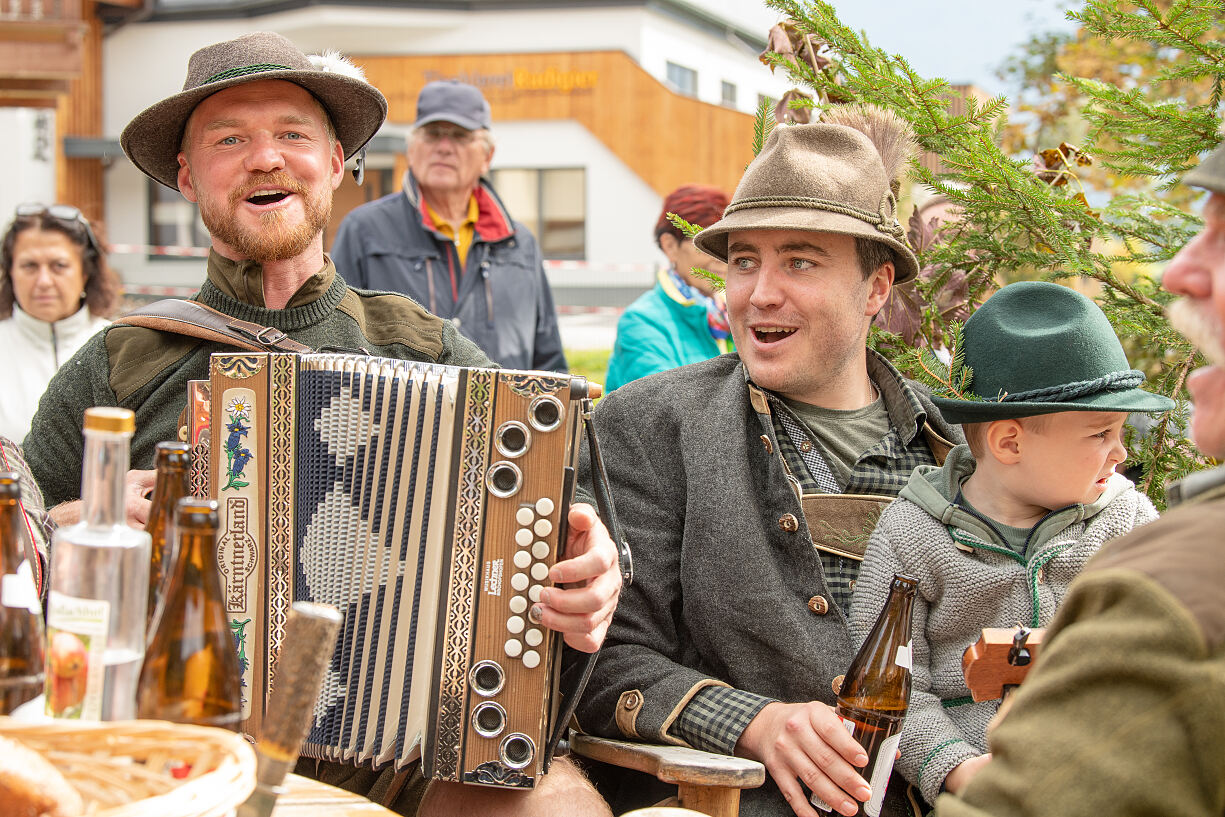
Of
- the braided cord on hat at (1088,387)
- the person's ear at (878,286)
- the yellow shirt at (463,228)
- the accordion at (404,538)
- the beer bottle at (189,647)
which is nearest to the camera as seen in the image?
the beer bottle at (189,647)

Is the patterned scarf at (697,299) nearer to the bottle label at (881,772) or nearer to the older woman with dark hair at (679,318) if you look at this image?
the older woman with dark hair at (679,318)

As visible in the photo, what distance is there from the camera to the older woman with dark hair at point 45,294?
484cm

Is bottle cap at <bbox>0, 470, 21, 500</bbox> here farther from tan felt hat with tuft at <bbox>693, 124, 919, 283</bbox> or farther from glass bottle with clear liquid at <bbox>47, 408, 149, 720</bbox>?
tan felt hat with tuft at <bbox>693, 124, 919, 283</bbox>

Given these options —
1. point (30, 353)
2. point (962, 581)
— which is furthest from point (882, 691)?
point (30, 353)

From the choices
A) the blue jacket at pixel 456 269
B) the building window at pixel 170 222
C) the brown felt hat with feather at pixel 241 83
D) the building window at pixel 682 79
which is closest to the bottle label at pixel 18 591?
the brown felt hat with feather at pixel 241 83

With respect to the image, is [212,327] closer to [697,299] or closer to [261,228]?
[261,228]

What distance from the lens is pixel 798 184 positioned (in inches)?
105

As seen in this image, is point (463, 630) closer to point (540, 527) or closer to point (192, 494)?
point (540, 527)

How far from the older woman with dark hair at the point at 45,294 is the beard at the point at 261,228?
257cm

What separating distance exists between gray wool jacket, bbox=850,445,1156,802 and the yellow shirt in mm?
3162

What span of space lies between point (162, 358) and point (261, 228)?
380 millimetres

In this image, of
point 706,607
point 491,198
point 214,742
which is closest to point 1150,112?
point 706,607

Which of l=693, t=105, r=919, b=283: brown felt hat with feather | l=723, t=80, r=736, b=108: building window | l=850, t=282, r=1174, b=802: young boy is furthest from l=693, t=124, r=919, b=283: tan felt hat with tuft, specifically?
l=723, t=80, r=736, b=108: building window

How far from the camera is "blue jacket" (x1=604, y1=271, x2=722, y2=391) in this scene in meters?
4.68
